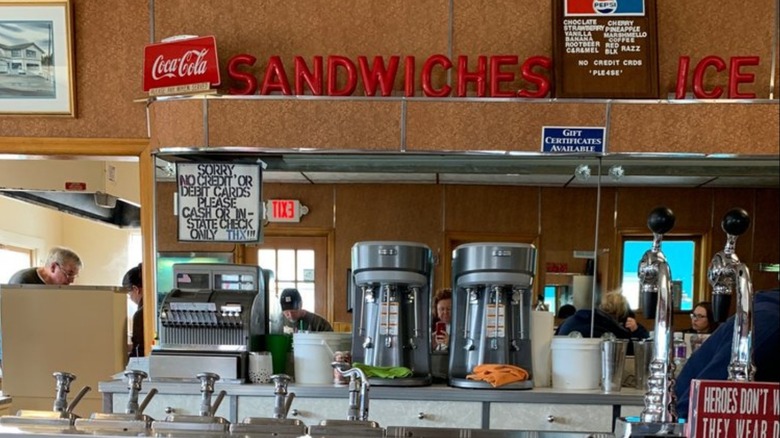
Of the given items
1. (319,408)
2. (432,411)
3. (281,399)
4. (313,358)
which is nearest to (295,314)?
(313,358)

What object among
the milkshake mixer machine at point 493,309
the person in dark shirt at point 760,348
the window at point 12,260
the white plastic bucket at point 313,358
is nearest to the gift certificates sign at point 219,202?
the white plastic bucket at point 313,358

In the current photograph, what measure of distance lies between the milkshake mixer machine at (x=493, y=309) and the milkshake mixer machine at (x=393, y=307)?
0.17m

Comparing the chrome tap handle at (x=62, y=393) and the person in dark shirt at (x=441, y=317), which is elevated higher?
the chrome tap handle at (x=62, y=393)

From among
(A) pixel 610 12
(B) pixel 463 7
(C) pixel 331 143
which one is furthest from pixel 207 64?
(A) pixel 610 12

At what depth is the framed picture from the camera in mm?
3736

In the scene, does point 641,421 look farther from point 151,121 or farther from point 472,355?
point 151,121

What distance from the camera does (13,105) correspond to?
380 cm

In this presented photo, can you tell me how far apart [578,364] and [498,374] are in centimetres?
43

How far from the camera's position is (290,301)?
12.3ft

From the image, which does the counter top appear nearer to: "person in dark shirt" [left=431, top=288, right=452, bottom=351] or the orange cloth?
the orange cloth

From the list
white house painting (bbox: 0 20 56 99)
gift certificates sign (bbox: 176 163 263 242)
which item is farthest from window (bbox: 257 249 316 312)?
white house painting (bbox: 0 20 56 99)

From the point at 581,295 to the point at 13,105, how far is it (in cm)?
327

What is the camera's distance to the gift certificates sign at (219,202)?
3.75 m

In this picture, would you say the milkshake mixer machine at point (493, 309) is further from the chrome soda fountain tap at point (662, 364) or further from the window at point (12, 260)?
the window at point (12, 260)
